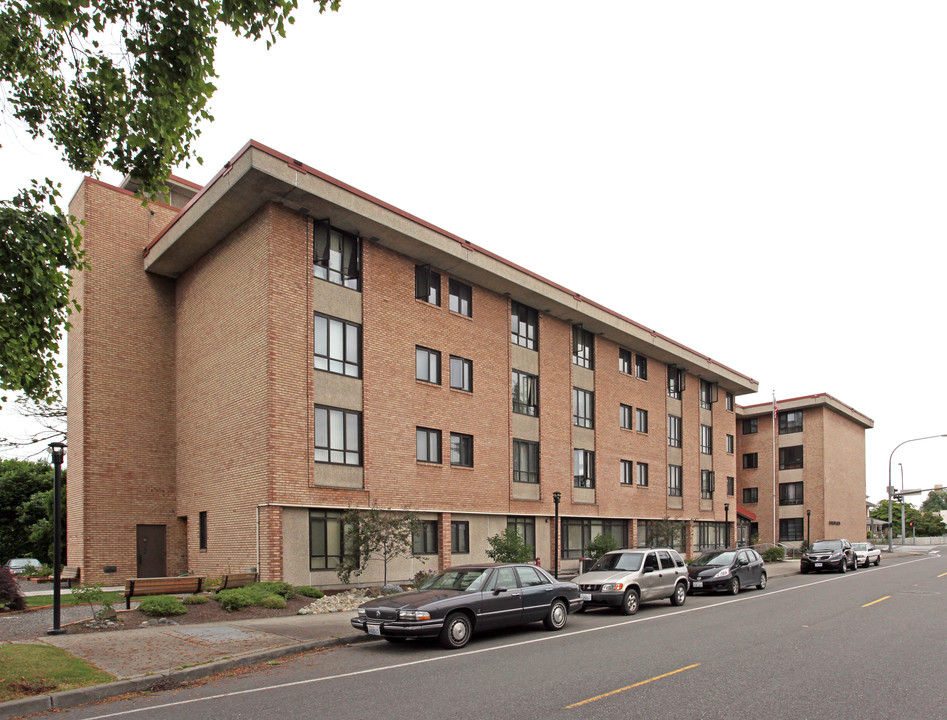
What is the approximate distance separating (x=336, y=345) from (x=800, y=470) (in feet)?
166

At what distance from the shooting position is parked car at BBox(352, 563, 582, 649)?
44.4 feet

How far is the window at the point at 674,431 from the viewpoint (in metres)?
43.5

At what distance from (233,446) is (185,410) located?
4.27 metres

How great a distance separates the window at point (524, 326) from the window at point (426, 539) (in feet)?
28.3

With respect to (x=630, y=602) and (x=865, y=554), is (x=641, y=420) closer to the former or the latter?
(x=865, y=554)

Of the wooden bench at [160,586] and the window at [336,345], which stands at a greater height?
the window at [336,345]

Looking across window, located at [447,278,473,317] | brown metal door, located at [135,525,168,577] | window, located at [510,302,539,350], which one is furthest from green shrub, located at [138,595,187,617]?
→ window, located at [510,302,539,350]

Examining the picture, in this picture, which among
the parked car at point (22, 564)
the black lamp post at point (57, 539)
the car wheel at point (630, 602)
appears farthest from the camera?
the parked car at point (22, 564)

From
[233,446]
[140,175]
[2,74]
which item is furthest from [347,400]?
[2,74]

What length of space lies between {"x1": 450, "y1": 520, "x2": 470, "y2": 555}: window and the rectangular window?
26.9ft

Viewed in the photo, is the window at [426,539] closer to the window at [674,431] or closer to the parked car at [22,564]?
the window at [674,431]

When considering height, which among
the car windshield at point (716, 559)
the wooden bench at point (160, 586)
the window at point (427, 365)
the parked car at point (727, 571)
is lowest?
the parked car at point (727, 571)

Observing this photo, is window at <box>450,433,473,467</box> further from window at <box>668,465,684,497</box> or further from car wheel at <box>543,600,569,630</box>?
window at <box>668,465,684,497</box>

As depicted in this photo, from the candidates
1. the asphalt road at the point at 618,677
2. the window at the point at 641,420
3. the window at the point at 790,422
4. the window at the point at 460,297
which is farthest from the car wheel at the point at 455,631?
the window at the point at 790,422
